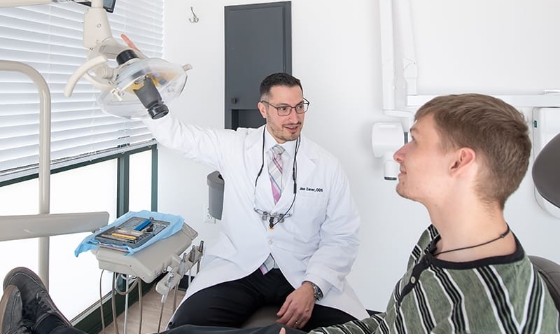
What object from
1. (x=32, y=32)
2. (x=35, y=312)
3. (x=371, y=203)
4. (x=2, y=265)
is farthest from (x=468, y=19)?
(x=2, y=265)

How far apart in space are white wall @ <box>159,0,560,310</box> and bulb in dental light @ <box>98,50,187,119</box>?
4.19 feet

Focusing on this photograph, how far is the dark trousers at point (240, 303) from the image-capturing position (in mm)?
1296

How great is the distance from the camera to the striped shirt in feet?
2.13

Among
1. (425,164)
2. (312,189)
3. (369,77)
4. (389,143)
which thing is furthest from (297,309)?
(369,77)

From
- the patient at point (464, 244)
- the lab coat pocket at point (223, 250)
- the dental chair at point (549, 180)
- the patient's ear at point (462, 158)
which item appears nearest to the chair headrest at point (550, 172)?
the dental chair at point (549, 180)

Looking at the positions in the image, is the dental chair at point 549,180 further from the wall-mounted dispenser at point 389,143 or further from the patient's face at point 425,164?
the wall-mounted dispenser at point 389,143

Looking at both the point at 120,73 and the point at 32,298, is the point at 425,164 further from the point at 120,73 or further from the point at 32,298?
the point at 32,298

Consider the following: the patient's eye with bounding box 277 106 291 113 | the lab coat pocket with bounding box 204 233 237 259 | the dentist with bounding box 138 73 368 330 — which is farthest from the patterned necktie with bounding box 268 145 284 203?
the lab coat pocket with bounding box 204 233 237 259

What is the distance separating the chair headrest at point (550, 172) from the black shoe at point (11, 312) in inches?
46.8

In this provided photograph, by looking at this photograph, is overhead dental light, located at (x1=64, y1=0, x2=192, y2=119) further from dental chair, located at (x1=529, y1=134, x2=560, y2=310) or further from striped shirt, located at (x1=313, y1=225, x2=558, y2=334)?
dental chair, located at (x1=529, y1=134, x2=560, y2=310)

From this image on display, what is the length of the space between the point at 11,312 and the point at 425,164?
0.93 meters

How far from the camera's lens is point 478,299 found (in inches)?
26.6

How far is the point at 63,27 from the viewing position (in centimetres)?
167

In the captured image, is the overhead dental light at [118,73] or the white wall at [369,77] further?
the white wall at [369,77]
